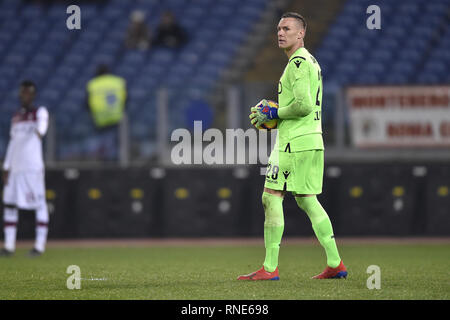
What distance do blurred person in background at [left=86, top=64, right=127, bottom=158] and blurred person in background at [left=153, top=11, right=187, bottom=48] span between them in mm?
4110

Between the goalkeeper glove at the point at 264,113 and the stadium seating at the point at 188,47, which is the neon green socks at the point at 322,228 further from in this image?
the stadium seating at the point at 188,47

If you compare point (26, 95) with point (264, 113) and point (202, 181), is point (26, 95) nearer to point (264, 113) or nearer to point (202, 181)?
point (202, 181)

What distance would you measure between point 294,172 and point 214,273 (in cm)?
153

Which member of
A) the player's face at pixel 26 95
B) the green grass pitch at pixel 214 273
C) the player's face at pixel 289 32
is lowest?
the green grass pitch at pixel 214 273

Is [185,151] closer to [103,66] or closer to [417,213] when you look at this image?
[103,66]

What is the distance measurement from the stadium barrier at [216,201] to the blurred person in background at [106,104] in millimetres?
644

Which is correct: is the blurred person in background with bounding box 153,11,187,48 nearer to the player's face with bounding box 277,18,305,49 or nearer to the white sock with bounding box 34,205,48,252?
the white sock with bounding box 34,205,48,252

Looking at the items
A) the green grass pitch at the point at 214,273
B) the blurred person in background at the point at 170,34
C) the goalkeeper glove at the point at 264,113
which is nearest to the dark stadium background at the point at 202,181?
the green grass pitch at the point at 214,273

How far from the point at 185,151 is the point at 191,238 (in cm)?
145

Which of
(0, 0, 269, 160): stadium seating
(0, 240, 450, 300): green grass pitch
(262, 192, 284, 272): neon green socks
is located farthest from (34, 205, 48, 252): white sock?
(0, 0, 269, 160): stadium seating

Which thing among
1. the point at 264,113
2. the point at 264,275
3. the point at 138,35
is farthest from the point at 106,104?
the point at 264,275

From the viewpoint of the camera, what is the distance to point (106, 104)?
48.5 feet

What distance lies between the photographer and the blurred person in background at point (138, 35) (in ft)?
64.8
